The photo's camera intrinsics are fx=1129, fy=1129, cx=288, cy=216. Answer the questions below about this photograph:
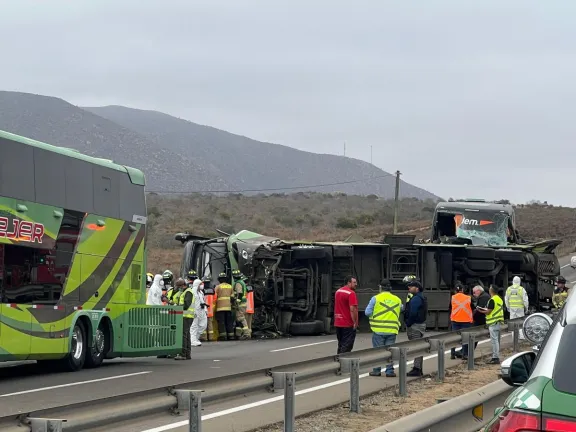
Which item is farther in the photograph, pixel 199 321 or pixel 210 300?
pixel 210 300

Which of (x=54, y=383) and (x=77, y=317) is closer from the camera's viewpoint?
(x=54, y=383)

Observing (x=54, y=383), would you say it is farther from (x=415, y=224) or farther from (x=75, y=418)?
(x=415, y=224)

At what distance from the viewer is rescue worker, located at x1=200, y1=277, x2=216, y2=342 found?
1089 inches

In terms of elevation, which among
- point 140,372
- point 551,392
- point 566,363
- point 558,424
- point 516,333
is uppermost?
point 566,363

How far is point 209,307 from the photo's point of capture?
1107 inches

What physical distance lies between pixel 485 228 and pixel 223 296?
10565mm

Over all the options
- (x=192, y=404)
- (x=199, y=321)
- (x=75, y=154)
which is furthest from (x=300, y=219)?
(x=192, y=404)

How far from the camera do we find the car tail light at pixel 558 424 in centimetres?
501

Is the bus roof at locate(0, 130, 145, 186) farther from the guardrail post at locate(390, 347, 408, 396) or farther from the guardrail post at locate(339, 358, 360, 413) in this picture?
the guardrail post at locate(339, 358, 360, 413)

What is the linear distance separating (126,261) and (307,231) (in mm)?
68986

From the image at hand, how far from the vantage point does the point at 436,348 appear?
54.7 ft

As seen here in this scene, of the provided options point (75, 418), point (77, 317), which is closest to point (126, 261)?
point (77, 317)

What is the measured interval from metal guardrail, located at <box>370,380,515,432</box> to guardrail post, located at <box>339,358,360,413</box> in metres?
1.71

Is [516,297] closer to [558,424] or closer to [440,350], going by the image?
[440,350]
